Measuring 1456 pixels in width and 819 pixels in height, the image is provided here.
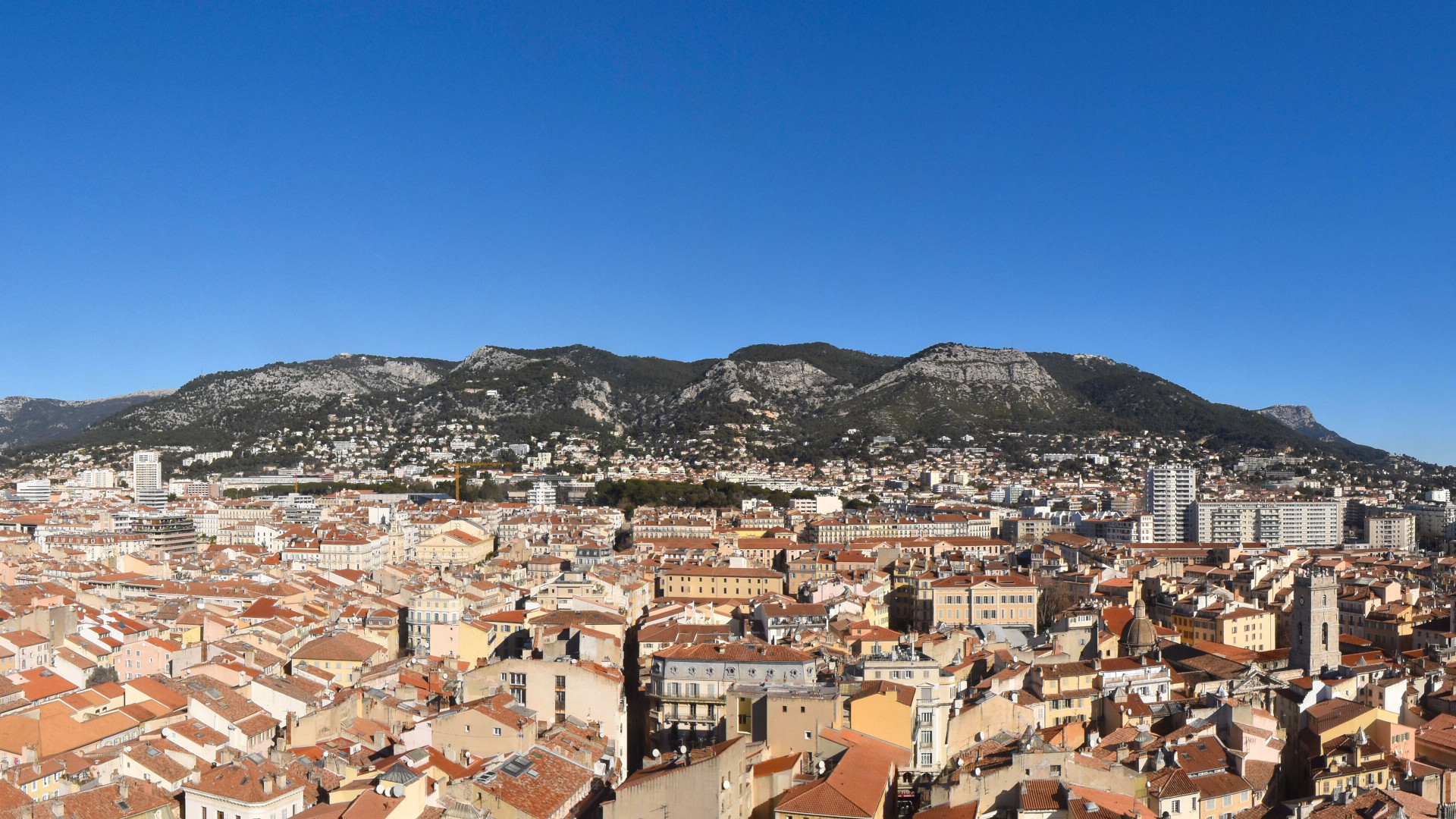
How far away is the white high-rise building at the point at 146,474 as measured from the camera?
370 feet

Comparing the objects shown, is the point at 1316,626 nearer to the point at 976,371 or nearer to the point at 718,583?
the point at 718,583

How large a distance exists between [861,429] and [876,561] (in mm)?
94368

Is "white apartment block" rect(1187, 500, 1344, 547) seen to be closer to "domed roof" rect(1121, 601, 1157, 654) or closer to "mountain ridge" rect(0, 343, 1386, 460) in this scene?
"domed roof" rect(1121, 601, 1157, 654)

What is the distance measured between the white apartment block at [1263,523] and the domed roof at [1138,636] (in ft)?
174

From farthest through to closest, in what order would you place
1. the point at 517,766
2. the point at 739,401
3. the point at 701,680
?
the point at 739,401, the point at 701,680, the point at 517,766

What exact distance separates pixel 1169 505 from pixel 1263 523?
281 inches

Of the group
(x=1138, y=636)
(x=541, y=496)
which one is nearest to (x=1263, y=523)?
(x=1138, y=636)

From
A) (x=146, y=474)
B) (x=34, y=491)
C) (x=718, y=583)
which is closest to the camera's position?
(x=718, y=583)

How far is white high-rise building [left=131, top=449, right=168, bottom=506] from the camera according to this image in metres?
113

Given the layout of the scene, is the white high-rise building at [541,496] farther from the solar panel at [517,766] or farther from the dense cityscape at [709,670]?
the solar panel at [517,766]

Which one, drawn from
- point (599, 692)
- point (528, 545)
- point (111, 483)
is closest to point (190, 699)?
point (599, 692)

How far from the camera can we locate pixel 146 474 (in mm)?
124438

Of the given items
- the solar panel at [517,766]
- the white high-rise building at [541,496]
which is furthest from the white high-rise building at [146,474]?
the solar panel at [517,766]

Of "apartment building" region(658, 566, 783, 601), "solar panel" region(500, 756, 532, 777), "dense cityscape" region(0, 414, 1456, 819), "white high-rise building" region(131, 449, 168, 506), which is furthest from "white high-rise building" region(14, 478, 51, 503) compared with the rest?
"solar panel" region(500, 756, 532, 777)
